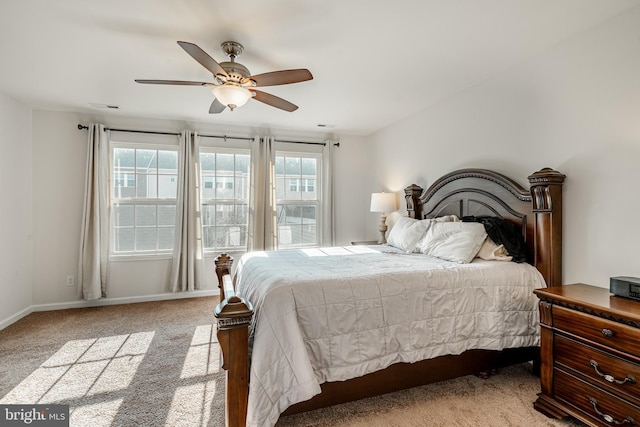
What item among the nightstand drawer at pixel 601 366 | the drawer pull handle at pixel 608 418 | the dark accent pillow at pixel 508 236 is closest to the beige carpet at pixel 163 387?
the drawer pull handle at pixel 608 418

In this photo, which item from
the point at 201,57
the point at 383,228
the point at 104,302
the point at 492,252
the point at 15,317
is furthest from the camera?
the point at 383,228

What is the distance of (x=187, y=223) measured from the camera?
14.0 feet

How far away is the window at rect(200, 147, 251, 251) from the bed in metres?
1.90

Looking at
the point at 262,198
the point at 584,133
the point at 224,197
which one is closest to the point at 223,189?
the point at 224,197

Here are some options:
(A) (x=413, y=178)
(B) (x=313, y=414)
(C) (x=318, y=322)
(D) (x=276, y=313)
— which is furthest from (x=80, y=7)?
(A) (x=413, y=178)

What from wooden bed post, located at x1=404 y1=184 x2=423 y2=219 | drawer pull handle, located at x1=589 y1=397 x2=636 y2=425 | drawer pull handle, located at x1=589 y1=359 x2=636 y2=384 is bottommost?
drawer pull handle, located at x1=589 y1=397 x2=636 y2=425

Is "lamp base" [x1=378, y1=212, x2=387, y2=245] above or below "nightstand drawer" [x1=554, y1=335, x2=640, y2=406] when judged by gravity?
above

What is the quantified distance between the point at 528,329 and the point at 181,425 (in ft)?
7.61

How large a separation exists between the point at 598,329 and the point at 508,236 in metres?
0.97

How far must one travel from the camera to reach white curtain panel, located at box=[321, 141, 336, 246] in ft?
16.5

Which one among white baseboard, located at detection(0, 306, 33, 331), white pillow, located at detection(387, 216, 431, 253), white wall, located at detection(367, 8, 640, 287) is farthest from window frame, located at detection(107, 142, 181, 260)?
white wall, located at detection(367, 8, 640, 287)

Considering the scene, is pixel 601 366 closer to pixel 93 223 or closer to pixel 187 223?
pixel 187 223

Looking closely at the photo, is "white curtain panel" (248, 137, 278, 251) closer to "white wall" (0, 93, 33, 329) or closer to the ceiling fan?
the ceiling fan

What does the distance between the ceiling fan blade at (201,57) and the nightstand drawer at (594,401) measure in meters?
2.87
